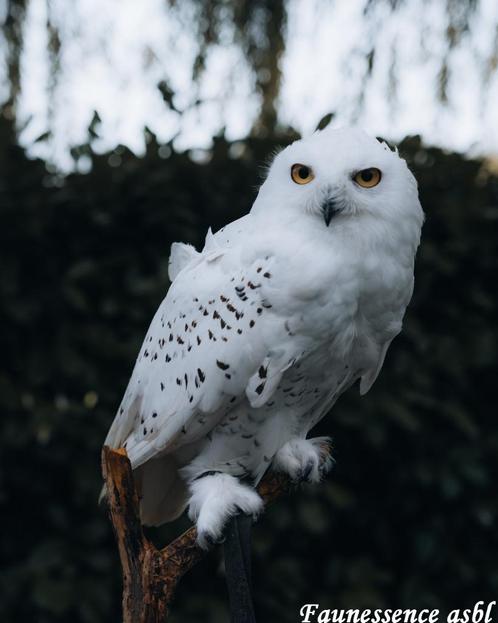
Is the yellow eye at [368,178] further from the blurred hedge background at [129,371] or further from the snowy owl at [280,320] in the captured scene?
the blurred hedge background at [129,371]

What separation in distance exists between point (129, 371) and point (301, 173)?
140 cm

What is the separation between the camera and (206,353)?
2.32m

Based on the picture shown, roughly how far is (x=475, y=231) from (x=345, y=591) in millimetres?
1577

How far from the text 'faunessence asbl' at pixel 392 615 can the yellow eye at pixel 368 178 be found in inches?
69.6

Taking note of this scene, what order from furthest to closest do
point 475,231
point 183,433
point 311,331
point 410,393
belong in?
1. point 475,231
2. point 410,393
3. point 183,433
4. point 311,331

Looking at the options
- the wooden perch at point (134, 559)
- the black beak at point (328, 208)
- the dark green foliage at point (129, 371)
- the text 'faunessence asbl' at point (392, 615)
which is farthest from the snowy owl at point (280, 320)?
the text 'faunessence asbl' at point (392, 615)

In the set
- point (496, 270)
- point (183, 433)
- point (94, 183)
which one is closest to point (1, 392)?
point (94, 183)

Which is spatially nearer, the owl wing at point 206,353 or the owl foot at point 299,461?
the owl wing at point 206,353

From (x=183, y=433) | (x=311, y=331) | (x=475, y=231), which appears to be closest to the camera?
(x=311, y=331)

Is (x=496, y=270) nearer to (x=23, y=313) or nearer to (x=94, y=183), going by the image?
(x=94, y=183)

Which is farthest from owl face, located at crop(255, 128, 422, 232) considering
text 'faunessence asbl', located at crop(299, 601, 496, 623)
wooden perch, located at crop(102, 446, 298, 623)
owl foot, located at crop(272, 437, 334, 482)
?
text 'faunessence asbl', located at crop(299, 601, 496, 623)

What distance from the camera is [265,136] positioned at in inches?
150

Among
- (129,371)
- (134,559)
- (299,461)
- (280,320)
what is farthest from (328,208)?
(129,371)

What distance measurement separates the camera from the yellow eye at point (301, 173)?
226cm
